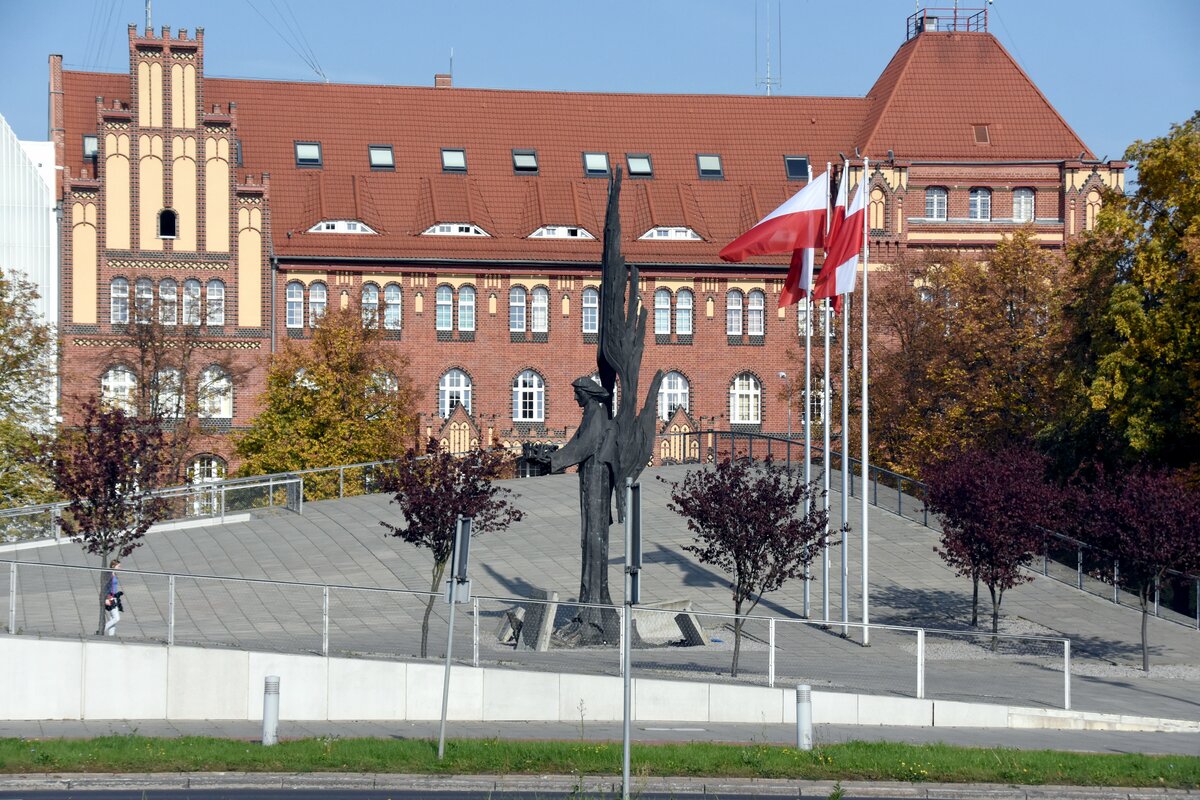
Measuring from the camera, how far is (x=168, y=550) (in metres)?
35.8

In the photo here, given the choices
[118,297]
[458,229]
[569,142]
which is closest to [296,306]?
[118,297]

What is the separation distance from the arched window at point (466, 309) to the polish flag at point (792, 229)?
34.9 metres

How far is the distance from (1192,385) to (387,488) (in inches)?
664

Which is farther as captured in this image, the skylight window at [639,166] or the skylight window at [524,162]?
the skylight window at [639,166]

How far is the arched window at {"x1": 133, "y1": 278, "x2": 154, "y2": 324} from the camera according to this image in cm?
5438

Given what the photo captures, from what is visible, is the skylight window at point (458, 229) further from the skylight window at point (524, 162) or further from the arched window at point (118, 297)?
the arched window at point (118, 297)

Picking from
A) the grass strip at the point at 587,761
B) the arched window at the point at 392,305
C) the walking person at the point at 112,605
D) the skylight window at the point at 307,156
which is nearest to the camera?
the grass strip at the point at 587,761

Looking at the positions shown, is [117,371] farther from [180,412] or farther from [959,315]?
[959,315]

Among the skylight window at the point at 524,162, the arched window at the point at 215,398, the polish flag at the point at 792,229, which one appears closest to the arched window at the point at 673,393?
the skylight window at the point at 524,162

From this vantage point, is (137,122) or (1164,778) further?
(137,122)

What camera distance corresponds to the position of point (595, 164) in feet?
219

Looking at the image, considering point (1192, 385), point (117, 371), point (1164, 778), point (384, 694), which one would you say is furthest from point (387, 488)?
point (117, 371)

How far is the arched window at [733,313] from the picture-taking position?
213 feet

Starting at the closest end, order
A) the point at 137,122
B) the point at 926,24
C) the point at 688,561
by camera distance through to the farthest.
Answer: the point at 688,561
the point at 137,122
the point at 926,24
